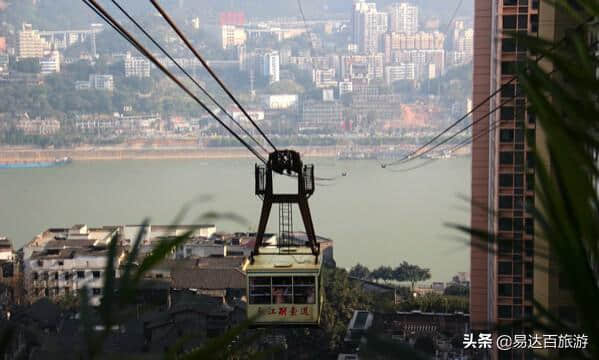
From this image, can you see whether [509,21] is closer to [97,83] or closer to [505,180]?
[505,180]

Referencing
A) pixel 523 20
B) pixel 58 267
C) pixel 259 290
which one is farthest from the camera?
pixel 58 267

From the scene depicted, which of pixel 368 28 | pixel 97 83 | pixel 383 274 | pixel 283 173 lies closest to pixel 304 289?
pixel 283 173

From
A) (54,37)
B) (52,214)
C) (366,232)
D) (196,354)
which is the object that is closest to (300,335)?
(196,354)

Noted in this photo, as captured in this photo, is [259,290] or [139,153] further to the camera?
[139,153]

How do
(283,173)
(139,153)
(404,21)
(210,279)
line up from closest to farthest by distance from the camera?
(283,173), (210,279), (139,153), (404,21)

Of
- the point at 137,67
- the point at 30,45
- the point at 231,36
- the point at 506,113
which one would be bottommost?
the point at 506,113

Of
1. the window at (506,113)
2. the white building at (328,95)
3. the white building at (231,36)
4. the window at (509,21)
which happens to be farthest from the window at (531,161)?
the white building at (231,36)

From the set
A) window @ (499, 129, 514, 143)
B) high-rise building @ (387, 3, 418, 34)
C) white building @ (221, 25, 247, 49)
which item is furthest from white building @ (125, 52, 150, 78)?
window @ (499, 129, 514, 143)

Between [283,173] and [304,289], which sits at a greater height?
[283,173]
